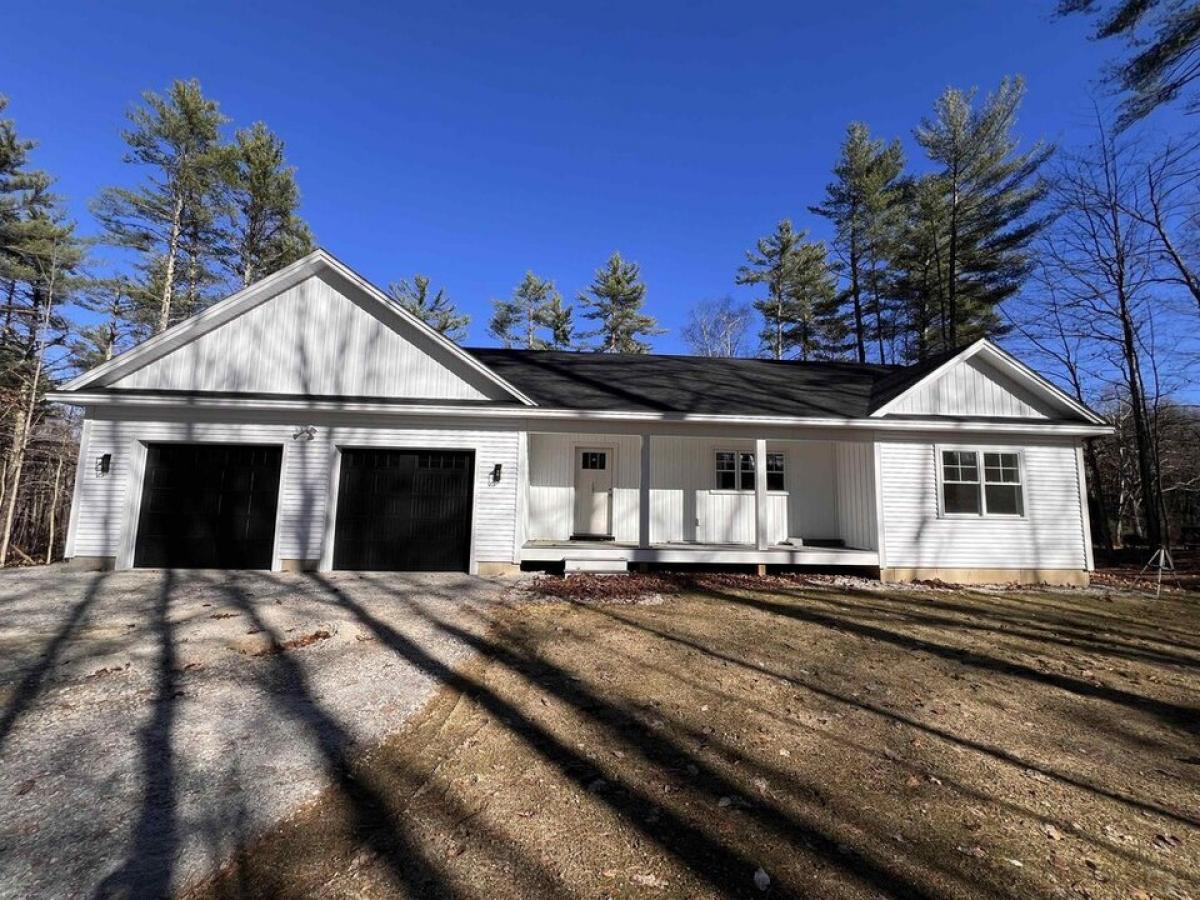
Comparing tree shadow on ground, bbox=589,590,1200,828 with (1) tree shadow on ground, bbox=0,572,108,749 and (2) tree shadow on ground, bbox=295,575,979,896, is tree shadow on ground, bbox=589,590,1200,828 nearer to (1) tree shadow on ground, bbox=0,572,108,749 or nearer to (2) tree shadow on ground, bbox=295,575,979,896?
(2) tree shadow on ground, bbox=295,575,979,896

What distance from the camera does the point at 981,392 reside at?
1053 centimetres

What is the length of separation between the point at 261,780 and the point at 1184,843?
5051 millimetres

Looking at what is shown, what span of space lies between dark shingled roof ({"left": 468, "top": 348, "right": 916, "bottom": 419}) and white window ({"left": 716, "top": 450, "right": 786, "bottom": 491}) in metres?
1.48

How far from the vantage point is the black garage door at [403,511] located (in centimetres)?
962

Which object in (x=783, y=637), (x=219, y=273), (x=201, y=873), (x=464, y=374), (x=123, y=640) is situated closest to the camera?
(x=201, y=873)

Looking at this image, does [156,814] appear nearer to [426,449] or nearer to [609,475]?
[426,449]

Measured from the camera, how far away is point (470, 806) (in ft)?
9.65

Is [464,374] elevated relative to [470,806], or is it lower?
elevated

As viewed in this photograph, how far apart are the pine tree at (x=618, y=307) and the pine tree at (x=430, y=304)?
717cm

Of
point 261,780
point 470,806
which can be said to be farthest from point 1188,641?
point 261,780

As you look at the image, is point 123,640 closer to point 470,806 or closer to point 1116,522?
point 470,806

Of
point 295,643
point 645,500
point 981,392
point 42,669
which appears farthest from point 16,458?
point 981,392

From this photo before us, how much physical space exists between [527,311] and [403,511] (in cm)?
2387

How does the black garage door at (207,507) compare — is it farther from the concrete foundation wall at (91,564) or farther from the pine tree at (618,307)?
the pine tree at (618,307)
